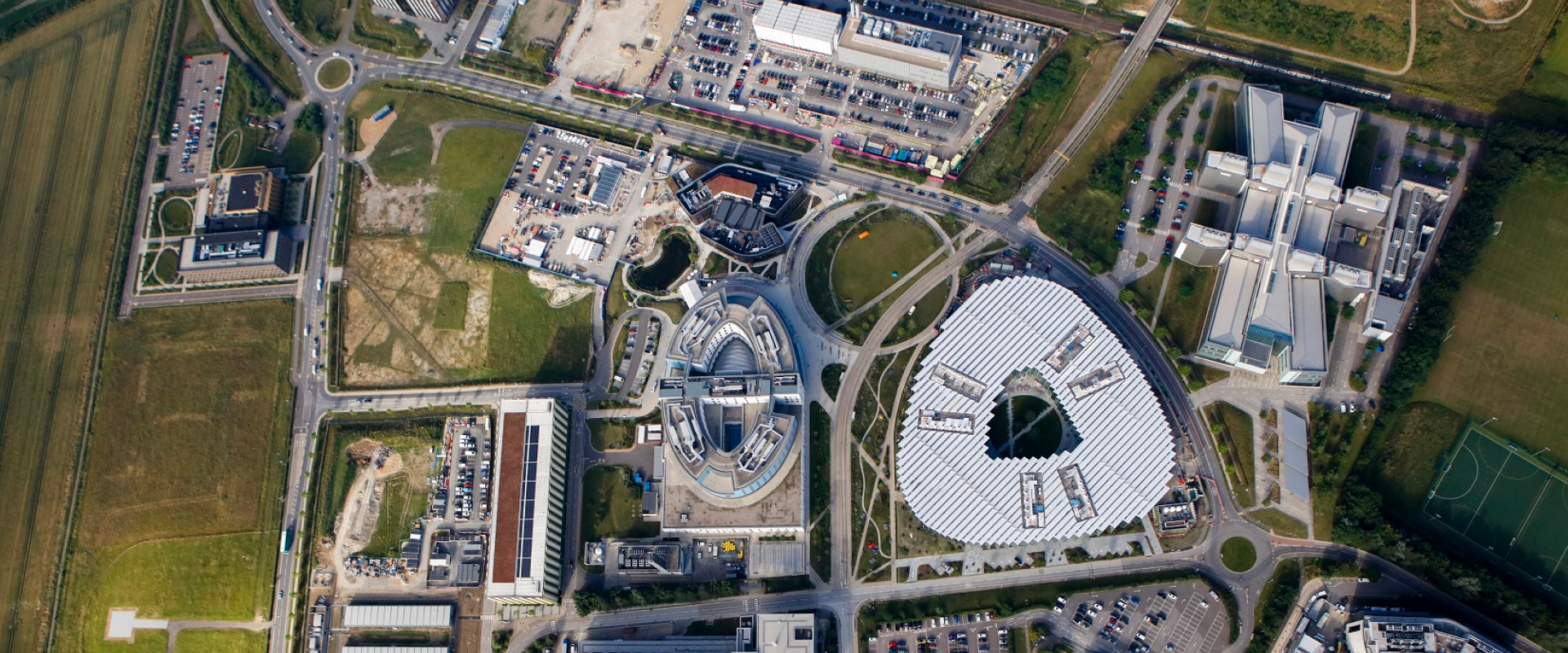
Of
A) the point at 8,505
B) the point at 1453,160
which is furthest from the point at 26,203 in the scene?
the point at 1453,160

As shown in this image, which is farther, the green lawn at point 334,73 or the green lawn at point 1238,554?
the green lawn at point 334,73

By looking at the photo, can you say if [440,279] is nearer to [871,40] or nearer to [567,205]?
[567,205]

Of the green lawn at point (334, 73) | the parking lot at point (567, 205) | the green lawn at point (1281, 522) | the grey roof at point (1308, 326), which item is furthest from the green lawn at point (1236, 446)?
the green lawn at point (334, 73)

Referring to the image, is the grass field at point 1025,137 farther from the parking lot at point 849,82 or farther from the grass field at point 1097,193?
the grass field at point 1097,193

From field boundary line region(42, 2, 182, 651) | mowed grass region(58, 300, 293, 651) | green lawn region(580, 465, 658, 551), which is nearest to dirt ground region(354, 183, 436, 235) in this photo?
mowed grass region(58, 300, 293, 651)

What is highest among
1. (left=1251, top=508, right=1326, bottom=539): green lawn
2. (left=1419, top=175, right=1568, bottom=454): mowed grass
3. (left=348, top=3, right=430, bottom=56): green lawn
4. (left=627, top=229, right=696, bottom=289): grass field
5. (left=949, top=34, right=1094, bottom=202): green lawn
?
(left=348, top=3, right=430, bottom=56): green lawn

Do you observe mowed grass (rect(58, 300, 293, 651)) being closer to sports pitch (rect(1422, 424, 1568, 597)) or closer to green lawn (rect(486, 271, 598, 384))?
green lawn (rect(486, 271, 598, 384))
